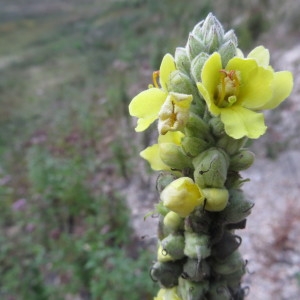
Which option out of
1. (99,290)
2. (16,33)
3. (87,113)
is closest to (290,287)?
(99,290)

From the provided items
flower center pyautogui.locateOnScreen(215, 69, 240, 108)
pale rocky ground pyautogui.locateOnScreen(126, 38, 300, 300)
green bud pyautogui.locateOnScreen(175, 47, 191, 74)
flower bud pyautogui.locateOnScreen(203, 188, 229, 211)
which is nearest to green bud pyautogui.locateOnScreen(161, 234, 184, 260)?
flower bud pyautogui.locateOnScreen(203, 188, 229, 211)

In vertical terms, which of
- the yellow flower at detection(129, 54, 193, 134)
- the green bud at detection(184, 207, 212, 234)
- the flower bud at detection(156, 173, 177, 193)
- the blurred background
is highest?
the yellow flower at detection(129, 54, 193, 134)

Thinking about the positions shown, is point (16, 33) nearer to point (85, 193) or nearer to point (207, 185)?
point (85, 193)

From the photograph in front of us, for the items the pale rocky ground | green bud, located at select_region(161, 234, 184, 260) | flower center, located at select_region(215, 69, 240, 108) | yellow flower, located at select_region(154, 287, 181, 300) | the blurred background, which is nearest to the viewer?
flower center, located at select_region(215, 69, 240, 108)

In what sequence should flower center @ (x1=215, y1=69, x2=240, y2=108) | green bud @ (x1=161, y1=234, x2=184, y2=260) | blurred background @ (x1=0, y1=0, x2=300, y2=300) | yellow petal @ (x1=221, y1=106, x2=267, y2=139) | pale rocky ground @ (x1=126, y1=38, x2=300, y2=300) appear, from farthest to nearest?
→ 1. pale rocky ground @ (x1=126, y1=38, x2=300, y2=300)
2. blurred background @ (x1=0, y1=0, x2=300, y2=300)
3. green bud @ (x1=161, y1=234, x2=184, y2=260)
4. flower center @ (x1=215, y1=69, x2=240, y2=108)
5. yellow petal @ (x1=221, y1=106, x2=267, y2=139)

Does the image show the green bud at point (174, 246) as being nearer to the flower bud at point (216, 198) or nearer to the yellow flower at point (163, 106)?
the flower bud at point (216, 198)

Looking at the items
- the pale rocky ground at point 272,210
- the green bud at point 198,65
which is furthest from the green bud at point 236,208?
the pale rocky ground at point 272,210

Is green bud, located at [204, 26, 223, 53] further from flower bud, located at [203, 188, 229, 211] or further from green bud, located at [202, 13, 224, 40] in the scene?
flower bud, located at [203, 188, 229, 211]

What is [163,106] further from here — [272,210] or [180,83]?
[272,210]
